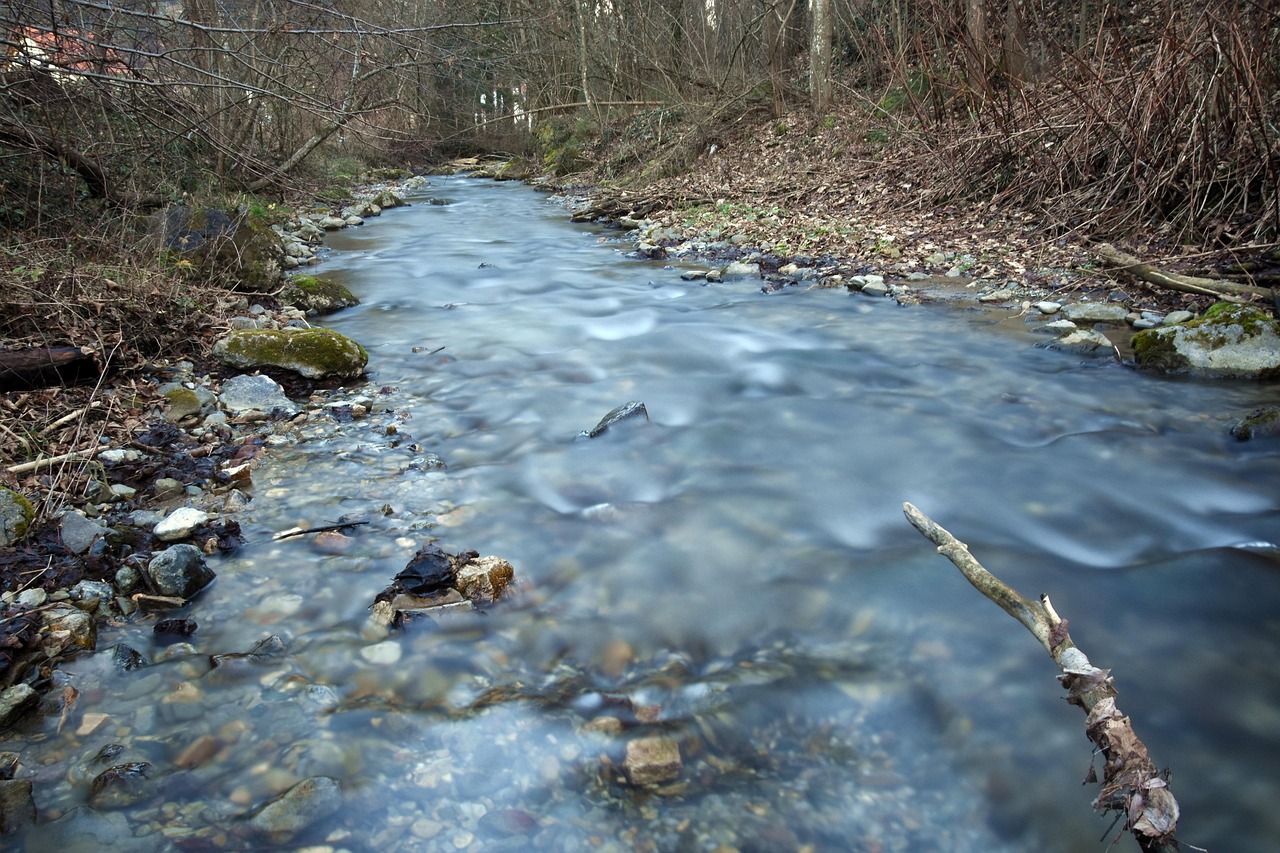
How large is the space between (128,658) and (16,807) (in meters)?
0.62

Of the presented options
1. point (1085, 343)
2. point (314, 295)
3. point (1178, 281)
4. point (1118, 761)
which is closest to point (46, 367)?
point (314, 295)

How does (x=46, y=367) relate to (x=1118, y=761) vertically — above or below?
above

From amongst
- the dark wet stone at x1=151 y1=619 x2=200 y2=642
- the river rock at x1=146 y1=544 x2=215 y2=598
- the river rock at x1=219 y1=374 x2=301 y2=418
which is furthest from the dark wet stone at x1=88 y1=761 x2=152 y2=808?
the river rock at x1=219 y1=374 x2=301 y2=418

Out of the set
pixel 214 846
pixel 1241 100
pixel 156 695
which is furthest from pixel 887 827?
pixel 1241 100

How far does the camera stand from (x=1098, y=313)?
6160 millimetres

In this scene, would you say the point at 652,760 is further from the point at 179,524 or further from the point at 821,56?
the point at 821,56

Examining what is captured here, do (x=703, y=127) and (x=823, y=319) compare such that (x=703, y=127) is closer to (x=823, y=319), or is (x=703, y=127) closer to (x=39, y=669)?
(x=823, y=319)

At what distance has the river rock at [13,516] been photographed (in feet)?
10.1

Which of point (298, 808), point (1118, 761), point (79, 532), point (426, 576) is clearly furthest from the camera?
point (79, 532)

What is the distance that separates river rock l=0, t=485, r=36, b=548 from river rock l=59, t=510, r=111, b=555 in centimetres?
12

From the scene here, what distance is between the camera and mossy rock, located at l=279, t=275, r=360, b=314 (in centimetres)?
742

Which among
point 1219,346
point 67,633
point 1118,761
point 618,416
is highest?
point 1219,346

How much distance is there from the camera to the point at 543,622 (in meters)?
2.99

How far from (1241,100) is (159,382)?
815 centimetres
